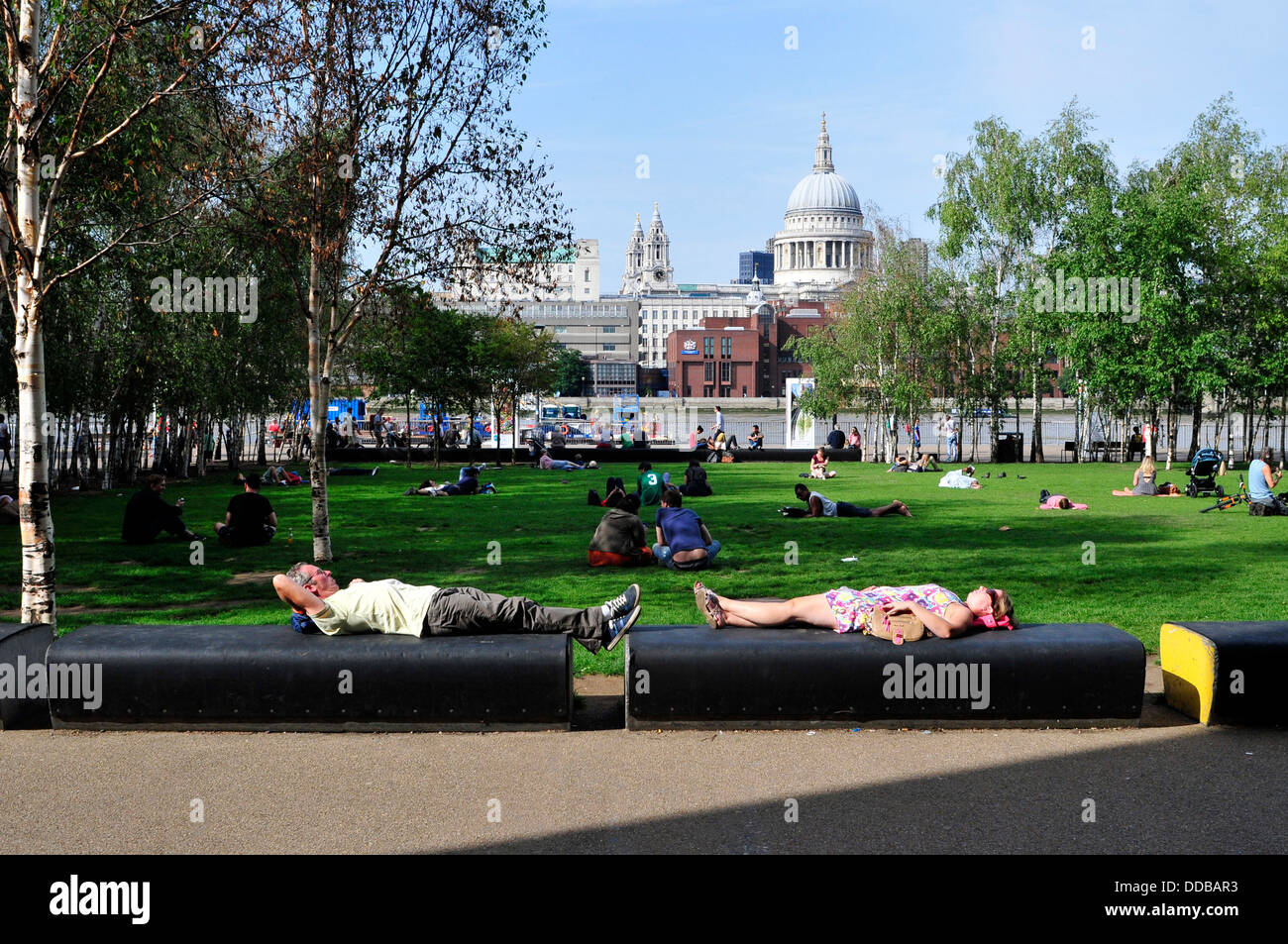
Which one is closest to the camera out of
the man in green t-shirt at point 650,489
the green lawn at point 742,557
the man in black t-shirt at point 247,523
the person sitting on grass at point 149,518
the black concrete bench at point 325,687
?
the black concrete bench at point 325,687

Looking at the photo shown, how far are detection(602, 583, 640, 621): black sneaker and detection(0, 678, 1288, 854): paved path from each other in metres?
0.83

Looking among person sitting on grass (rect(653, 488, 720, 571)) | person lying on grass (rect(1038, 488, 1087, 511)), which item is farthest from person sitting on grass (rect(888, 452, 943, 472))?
person sitting on grass (rect(653, 488, 720, 571))

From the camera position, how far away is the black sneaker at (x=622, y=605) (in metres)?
8.30

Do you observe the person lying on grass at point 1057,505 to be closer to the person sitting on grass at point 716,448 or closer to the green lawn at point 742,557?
the green lawn at point 742,557

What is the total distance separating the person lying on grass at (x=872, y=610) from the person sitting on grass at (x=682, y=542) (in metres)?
5.59

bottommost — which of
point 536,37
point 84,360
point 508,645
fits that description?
point 508,645

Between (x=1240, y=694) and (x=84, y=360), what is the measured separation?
2639 cm

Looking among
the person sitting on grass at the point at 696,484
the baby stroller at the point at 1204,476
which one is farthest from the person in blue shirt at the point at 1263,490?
the person sitting on grass at the point at 696,484

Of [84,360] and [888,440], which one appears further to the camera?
[888,440]

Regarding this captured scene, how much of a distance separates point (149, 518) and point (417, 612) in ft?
37.0

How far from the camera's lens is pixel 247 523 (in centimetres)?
1695

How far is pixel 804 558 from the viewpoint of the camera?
15.4m
